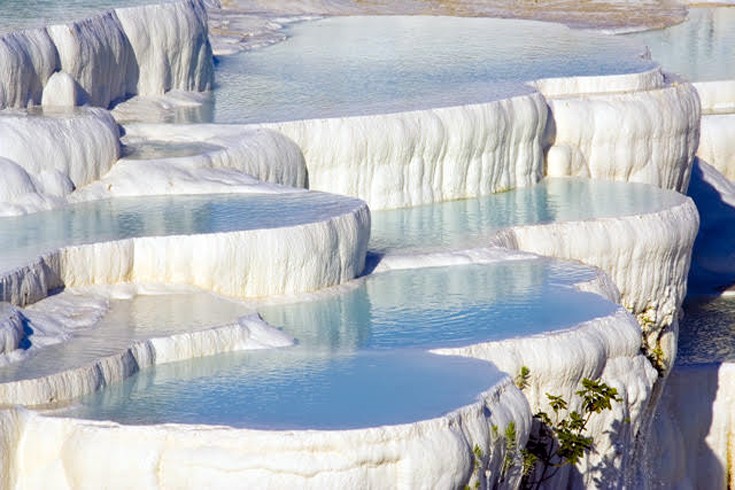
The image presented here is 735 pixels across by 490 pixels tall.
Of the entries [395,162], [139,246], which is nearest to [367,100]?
[395,162]

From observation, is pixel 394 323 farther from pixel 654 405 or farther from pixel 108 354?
pixel 654 405

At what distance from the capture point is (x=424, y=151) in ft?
49.7

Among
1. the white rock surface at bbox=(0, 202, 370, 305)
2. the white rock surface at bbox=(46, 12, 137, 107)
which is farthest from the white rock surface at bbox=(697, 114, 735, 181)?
the white rock surface at bbox=(0, 202, 370, 305)

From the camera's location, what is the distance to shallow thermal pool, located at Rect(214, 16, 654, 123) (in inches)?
636

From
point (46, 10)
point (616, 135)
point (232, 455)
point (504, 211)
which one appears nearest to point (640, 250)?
point (504, 211)

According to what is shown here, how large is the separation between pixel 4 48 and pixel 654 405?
5.73 meters

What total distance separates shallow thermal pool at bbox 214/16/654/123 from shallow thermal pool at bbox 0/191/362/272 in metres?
2.40

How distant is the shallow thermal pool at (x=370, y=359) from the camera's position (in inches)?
371

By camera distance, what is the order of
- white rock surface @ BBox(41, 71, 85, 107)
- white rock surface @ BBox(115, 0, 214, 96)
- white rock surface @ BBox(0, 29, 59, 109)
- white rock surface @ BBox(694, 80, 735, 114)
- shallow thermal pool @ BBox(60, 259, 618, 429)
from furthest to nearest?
1. white rock surface @ BBox(694, 80, 735, 114)
2. white rock surface @ BBox(115, 0, 214, 96)
3. white rock surface @ BBox(41, 71, 85, 107)
4. white rock surface @ BBox(0, 29, 59, 109)
5. shallow thermal pool @ BBox(60, 259, 618, 429)

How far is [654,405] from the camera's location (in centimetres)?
1361

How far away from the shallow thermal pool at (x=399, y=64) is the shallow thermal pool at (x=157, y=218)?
240cm

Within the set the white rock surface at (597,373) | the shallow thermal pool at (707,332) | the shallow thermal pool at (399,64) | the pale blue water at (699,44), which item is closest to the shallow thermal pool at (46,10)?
the shallow thermal pool at (399,64)

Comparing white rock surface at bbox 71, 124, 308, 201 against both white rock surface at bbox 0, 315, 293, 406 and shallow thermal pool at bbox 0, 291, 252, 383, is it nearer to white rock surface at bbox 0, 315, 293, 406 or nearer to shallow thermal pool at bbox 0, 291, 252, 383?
shallow thermal pool at bbox 0, 291, 252, 383

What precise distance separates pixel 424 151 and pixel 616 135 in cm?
239
